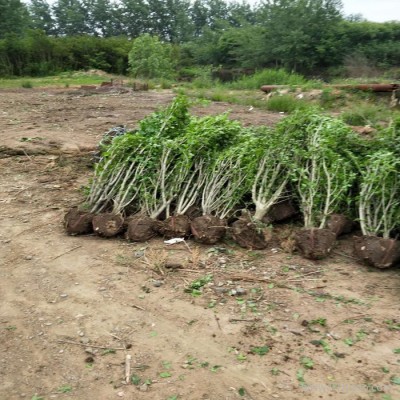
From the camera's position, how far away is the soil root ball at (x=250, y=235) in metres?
3.92

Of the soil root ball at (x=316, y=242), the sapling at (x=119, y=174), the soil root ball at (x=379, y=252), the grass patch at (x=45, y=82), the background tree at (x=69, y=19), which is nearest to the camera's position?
the soil root ball at (x=379, y=252)

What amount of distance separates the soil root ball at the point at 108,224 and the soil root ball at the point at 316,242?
1.60 m

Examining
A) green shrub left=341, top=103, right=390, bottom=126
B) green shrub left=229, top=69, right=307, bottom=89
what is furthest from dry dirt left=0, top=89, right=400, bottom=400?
green shrub left=229, top=69, right=307, bottom=89

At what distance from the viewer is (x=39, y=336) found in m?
2.89

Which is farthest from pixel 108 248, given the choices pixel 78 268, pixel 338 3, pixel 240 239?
pixel 338 3

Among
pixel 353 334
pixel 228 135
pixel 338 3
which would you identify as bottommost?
pixel 353 334

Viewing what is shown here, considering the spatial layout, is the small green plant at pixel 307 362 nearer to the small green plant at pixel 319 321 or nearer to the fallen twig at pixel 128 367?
the small green plant at pixel 319 321

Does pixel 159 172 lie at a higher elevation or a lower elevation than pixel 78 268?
higher

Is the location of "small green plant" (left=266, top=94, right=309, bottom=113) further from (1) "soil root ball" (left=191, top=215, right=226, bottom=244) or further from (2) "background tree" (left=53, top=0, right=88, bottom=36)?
(2) "background tree" (left=53, top=0, right=88, bottom=36)

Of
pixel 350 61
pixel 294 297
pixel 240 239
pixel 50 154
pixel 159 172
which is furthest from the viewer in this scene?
pixel 350 61

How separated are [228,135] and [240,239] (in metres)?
1.23

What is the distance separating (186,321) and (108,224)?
147 cm

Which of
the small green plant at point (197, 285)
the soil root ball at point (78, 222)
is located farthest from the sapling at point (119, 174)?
the small green plant at point (197, 285)

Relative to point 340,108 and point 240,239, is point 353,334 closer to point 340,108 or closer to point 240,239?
point 240,239
